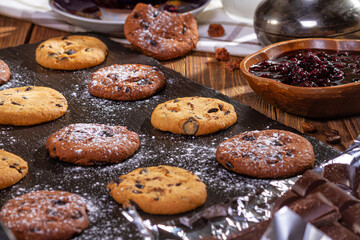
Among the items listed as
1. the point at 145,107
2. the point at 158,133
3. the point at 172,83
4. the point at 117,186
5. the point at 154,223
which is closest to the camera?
the point at 154,223

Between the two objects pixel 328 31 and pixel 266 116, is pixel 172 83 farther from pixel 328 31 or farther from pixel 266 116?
pixel 328 31

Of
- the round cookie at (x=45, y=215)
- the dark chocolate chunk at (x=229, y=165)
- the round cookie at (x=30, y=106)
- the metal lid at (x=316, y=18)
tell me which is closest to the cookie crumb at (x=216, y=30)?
the metal lid at (x=316, y=18)

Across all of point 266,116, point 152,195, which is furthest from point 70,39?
point 152,195

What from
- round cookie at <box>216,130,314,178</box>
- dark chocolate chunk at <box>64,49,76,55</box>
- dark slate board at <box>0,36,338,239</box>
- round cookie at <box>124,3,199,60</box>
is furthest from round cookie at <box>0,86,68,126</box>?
round cookie at <box>216,130,314,178</box>

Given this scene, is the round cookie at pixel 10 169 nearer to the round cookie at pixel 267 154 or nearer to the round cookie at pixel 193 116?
the round cookie at pixel 193 116

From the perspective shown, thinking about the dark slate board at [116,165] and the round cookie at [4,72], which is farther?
the round cookie at [4,72]
